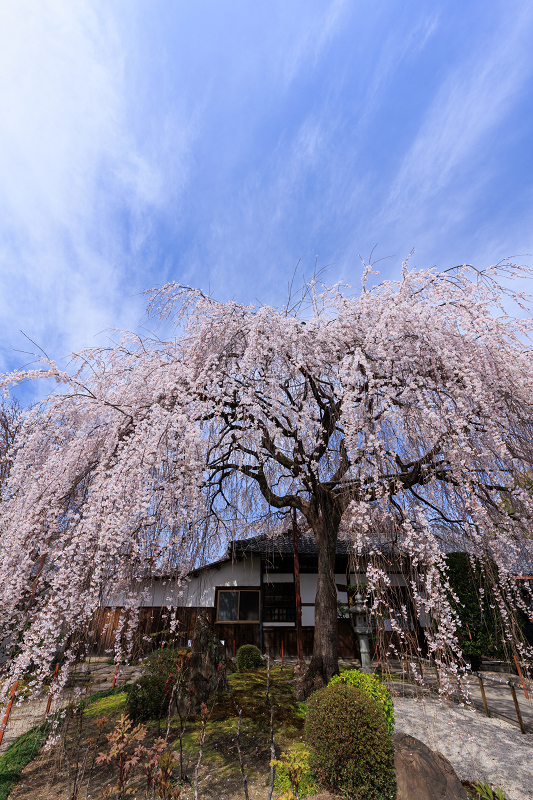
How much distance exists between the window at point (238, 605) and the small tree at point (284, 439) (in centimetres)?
699

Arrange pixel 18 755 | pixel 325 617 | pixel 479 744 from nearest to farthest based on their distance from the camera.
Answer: pixel 18 755 → pixel 479 744 → pixel 325 617

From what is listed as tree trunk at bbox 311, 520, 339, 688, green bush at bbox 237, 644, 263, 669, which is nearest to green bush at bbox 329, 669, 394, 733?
tree trunk at bbox 311, 520, 339, 688

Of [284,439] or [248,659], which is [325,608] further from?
[248,659]

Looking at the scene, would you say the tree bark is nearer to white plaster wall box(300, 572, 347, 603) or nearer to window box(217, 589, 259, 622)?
white plaster wall box(300, 572, 347, 603)

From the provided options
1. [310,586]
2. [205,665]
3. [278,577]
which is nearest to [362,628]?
[205,665]

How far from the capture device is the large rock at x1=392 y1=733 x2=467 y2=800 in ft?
12.8

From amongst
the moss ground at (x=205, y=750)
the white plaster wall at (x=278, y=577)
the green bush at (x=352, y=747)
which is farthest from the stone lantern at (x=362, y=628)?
the green bush at (x=352, y=747)

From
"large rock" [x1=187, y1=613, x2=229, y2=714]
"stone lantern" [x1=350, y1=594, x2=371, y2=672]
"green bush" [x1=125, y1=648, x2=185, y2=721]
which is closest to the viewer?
"green bush" [x1=125, y1=648, x2=185, y2=721]

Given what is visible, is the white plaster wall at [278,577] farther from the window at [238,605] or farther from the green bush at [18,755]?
the green bush at [18,755]

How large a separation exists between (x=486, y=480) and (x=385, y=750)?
338cm

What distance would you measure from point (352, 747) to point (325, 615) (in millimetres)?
3029

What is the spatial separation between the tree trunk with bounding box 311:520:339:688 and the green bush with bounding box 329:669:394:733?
1.54m

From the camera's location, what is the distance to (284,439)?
22.5 feet

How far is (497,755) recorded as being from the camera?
5.59 metres
